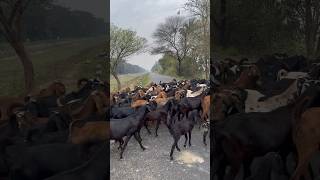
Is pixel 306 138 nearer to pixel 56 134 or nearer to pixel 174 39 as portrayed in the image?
pixel 56 134

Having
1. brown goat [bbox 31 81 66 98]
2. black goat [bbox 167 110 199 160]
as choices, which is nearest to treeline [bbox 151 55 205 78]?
black goat [bbox 167 110 199 160]

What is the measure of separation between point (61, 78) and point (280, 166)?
2.36 m

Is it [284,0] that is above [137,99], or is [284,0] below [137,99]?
above

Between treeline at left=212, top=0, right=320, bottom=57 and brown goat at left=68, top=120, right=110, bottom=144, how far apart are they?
147 cm

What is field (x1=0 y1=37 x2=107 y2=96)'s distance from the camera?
387 cm

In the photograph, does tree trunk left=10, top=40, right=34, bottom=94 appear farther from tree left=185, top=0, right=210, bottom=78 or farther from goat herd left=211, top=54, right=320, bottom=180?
tree left=185, top=0, right=210, bottom=78

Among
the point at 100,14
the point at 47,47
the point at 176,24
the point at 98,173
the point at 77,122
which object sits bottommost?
the point at 98,173

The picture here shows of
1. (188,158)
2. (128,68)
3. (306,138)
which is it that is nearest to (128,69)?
(128,68)

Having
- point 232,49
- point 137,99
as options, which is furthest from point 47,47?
point 137,99

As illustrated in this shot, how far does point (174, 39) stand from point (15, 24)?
1122 centimetres

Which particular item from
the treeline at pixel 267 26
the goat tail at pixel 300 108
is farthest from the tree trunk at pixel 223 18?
the goat tail at pixel 300 108

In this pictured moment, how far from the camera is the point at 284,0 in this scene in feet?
14.5

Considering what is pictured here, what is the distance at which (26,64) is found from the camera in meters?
3.91

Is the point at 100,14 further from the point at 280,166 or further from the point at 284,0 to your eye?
the point at 280,166
